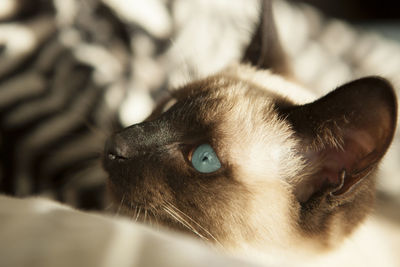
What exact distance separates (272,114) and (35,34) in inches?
26.5

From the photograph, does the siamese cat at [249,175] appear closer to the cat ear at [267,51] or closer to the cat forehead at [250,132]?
the cat forehead at [250,132]

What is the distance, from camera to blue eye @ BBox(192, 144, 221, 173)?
0.72 m

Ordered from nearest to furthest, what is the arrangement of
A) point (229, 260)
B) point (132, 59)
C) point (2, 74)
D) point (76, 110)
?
point (229, 260)
point (2, 74)
point (76, 110)
point (132, 59)

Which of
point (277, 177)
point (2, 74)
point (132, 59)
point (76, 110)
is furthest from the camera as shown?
point (132, 59)

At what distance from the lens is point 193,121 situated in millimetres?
747

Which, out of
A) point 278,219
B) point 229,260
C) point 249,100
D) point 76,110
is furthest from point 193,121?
point 76,110

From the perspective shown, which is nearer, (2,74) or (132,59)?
(2,74)

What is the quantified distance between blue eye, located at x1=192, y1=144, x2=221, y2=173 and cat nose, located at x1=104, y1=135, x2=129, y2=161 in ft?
0.45

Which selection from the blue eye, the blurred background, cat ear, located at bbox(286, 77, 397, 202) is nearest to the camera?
cat ear, located at bbox(286, 77, 397, 202)

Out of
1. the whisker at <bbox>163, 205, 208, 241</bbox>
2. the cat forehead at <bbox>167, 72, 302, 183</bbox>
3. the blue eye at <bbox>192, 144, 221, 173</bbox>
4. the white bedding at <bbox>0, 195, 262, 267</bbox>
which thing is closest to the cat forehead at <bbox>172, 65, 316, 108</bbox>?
the cat forehead at <bbox>167, 72, 302, 183</bbox>

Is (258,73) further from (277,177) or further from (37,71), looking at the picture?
(37,71)

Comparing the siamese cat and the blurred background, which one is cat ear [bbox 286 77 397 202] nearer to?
the siamese cat

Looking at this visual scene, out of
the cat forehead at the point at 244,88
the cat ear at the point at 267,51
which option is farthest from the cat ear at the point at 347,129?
the cat ear at the point at 267,51

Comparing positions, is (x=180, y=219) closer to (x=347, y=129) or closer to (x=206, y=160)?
(x=206, y=160)
